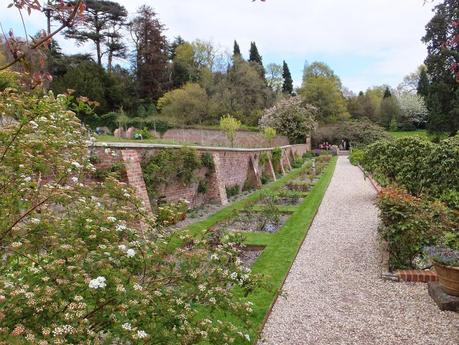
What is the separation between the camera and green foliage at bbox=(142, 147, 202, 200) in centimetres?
924

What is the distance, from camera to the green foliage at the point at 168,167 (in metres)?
9.24

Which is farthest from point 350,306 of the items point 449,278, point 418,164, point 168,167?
point 418,164

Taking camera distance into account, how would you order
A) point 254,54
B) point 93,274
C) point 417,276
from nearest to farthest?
point 93,274
point 417,276
point 254,54

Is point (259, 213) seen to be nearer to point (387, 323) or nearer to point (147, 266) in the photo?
point (387, 323)

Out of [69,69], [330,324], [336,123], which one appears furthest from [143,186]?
[336,123]

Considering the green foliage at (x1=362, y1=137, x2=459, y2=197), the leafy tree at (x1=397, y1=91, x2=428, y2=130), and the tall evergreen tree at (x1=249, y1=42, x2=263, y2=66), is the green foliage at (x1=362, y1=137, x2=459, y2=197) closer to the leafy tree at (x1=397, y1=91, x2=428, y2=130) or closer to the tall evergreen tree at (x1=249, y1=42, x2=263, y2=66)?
the tall evergreen tree at (x1=249, y1=42, x2=263, y2=66)

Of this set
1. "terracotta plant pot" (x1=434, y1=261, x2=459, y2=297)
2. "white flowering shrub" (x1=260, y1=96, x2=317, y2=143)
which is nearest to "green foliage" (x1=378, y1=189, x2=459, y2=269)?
"terracotta plant pot" (x1=434, y1=261, x2=459, y2=297)

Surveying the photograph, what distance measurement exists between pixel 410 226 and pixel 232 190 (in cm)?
938

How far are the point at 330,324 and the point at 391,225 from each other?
7.33 feet

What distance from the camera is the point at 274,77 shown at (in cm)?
5572

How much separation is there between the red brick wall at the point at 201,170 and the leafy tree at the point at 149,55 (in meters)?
25.5

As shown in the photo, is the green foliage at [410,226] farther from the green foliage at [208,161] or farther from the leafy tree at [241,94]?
the leafy tree at [241,94]

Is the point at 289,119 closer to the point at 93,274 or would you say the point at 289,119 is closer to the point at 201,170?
the point at 201,170

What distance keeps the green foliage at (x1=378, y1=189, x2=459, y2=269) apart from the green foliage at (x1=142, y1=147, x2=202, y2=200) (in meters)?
5.16
